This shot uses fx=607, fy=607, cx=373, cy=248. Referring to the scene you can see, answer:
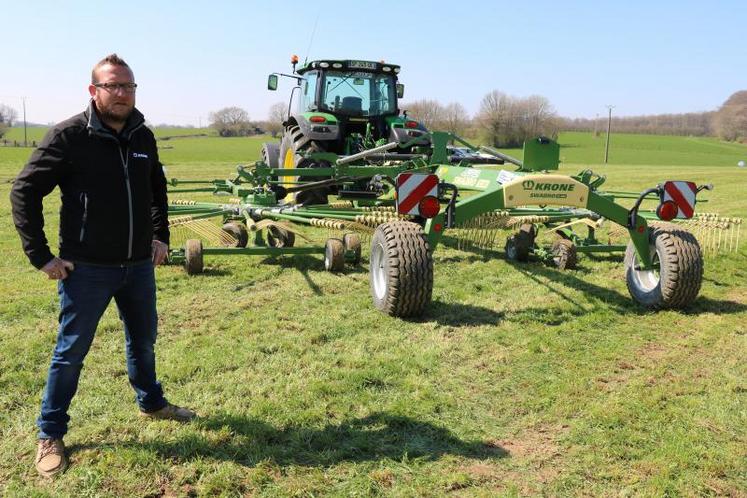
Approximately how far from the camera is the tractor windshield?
32.1 ft

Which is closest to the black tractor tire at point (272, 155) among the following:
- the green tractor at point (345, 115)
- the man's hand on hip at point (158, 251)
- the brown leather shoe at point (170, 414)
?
the green tractor at point (345, 115)

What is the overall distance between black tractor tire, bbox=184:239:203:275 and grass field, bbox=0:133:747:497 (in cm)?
24

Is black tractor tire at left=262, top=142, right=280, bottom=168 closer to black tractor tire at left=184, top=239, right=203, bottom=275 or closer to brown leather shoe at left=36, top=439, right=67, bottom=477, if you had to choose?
black tractor tire at left=184, top=239, right=203, bottom=275

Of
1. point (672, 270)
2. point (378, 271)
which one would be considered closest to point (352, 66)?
point (378, 271)

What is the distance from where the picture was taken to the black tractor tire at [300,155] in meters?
8.50

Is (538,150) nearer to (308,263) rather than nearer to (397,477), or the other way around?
(308,263)

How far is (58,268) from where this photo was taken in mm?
2557

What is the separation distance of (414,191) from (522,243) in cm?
261

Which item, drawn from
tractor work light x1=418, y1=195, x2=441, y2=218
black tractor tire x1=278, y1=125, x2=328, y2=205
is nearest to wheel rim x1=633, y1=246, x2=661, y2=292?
tractor work light x1=418, y1=195, x2=441, y2=218

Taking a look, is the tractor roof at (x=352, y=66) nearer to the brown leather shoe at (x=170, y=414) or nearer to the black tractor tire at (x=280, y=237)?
the black tractor tire at (x=280, y=237)

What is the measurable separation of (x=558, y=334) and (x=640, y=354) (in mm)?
568

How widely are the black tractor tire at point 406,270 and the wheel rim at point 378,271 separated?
0.63 feet

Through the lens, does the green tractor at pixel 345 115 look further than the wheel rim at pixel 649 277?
Yes

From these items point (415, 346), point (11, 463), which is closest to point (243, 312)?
point (415, 346)
